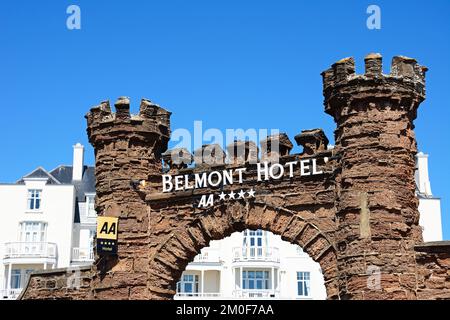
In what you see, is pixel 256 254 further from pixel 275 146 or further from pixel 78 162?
pixel 275 146

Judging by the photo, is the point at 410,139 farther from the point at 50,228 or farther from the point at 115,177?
the point at 50,228

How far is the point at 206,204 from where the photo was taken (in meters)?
19.4

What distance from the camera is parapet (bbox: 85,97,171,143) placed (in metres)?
20.7

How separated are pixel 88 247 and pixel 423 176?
23.2 metres

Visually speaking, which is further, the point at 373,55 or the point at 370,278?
the point at 373,55

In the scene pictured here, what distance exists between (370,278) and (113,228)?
684 centimetres

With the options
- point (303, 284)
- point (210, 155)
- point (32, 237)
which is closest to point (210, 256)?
point (303, 284)

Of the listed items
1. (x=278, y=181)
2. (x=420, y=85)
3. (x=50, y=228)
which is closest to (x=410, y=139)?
(x=420, y=85)

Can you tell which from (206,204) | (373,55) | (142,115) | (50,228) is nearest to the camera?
(373,55)

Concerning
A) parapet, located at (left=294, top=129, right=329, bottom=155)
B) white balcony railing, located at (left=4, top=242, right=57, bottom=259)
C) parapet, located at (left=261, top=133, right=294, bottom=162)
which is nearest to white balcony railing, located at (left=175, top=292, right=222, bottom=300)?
white balcony railing, located at (left=4, top=242, right=57, bottom=259)

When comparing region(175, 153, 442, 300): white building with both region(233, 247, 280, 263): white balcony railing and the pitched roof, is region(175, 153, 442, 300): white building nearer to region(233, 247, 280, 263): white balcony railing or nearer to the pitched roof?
region(233, 247, 280, 263): white balcony railing
